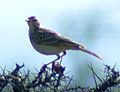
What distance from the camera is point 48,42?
26.6ft

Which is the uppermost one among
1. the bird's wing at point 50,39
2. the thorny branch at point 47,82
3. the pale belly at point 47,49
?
the bird's wing at point 50,39

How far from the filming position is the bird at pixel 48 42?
7.44m

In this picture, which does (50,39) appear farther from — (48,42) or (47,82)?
(47,82)

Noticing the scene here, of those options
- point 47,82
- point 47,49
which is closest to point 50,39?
point 47,49

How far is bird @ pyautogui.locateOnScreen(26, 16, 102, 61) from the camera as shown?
744 cm

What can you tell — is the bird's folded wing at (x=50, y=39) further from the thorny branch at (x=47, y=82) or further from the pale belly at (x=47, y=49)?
the thorny branch at (x=47, y=82)

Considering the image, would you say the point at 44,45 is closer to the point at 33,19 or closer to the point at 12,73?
the point at 33,19

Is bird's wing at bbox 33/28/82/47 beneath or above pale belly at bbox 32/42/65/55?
above

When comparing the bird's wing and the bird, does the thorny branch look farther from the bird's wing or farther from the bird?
the bird's wing

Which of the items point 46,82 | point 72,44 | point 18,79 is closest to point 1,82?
point 18,79

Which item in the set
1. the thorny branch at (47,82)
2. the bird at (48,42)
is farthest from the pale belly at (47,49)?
the thorny branch at (47,82)

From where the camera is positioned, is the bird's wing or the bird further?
the bird's wing

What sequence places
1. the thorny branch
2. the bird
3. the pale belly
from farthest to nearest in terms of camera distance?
the pale belly < the bird < the thorny branch

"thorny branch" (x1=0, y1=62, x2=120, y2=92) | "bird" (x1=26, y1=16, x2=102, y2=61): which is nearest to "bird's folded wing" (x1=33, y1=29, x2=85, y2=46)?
"bird" (x1=26, y1=16, x2=102, y2=61)
